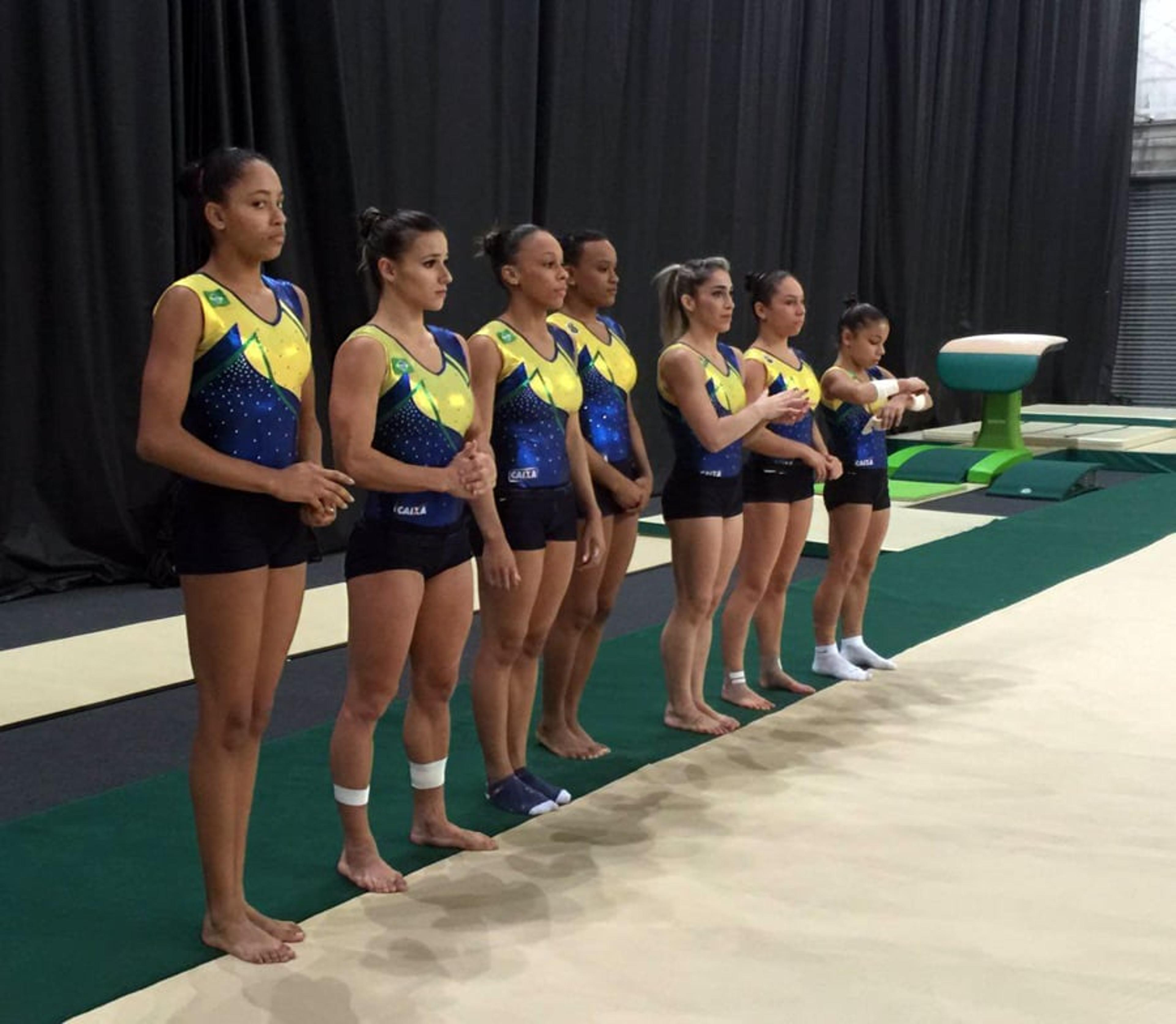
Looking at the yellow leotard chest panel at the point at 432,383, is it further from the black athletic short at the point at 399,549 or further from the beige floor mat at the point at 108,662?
the beige floor mat at the point at 108,662

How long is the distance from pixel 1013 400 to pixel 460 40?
4.96 metres

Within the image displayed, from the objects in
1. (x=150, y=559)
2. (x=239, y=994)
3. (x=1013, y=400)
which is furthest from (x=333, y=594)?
(x=1013, y=400)

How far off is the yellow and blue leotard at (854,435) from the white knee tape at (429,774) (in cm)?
189

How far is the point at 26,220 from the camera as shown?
548cm

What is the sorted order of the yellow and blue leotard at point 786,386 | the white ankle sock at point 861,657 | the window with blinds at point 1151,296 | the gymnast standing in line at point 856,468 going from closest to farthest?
the yellow and blue leotard at point 786,386 < the gymnast standing in line at point 856,468 < the white ankle sock at point 861,657 < the window with blinds at point 1151,296

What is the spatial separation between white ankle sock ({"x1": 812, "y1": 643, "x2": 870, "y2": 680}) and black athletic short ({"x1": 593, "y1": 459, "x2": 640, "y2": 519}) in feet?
4.03

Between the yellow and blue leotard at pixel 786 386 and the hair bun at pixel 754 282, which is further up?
the hair bun at pixel 754 282

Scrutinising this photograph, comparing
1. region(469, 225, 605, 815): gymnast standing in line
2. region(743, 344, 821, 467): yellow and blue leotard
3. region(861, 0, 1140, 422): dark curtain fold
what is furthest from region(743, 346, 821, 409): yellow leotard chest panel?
region(861, 0, 1140, 422): dark curtain fold

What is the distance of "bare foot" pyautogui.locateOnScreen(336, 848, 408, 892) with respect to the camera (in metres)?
2.75

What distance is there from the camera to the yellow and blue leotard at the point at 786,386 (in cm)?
394

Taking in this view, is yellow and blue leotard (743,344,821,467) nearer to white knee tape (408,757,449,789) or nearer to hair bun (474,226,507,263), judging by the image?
hair bun (474,226,507,263)

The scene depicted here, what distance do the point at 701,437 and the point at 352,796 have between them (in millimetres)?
1389

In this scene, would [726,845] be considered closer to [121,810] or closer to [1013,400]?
[121,810]

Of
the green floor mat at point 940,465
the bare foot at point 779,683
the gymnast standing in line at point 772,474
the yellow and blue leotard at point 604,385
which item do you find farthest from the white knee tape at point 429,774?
the green floor mat at point 940,465
